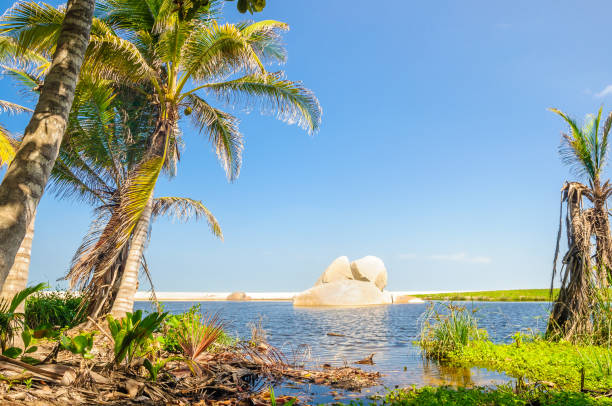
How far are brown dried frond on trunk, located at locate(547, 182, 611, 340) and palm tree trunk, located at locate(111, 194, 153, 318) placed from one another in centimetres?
1132

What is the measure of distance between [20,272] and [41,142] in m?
5.19

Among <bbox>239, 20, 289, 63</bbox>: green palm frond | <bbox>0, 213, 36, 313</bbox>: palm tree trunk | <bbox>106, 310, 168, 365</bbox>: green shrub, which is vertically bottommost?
<bbox>106, 310, 168, 365</bbox>: green shrub

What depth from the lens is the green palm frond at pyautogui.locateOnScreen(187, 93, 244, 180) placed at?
40.8 ft

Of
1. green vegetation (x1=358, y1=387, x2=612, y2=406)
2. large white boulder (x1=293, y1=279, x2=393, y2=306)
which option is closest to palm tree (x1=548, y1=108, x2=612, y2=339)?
green vegetation (x1=358, y1=387, x2=612, y2=406)

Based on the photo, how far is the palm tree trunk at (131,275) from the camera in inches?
410

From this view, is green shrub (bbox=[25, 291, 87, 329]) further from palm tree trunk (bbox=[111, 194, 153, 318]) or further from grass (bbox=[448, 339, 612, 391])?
grass (bbox=[448, 339, 612, 391])

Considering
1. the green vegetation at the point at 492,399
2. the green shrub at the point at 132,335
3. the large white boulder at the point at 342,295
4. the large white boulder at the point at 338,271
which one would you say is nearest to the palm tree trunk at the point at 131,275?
the green shrub at the point at 132,335

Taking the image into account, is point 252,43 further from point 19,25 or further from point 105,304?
point 105,304

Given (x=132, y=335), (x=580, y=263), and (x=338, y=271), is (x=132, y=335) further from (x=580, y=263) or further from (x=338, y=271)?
(x=338, y=271)

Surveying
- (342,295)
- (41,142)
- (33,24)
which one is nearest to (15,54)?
(33,24)

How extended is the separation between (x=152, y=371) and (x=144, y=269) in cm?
707

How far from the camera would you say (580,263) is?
35.2 feet

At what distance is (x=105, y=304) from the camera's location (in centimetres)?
1159

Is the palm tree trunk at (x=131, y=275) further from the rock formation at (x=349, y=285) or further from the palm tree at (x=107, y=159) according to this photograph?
the rock formation at (x=349, y=285)
